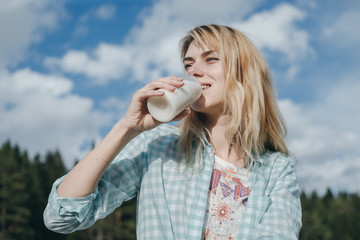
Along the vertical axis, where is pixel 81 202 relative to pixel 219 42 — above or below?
below

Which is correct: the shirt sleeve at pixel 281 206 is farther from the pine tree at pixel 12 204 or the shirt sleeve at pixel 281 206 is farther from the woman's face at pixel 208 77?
the pine tree at pixel 12 204

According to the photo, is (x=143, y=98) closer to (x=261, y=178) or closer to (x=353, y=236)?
(x=261, y=178)

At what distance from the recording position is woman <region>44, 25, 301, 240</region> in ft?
9.23

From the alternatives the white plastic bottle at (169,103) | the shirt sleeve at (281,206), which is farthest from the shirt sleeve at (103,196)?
the shirt sleeve at (281,206)

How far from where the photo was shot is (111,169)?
118 inches

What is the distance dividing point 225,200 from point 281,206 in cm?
42

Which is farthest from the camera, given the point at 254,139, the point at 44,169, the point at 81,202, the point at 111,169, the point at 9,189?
the point at 44,169

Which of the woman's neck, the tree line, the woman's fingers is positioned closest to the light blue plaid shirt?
the woman's neck

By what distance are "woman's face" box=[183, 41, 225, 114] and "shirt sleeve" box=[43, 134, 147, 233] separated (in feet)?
1.89

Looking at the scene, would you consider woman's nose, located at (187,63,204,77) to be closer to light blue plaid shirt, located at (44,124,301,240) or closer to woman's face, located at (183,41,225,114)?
woman's face, located at (183,41,225,114)

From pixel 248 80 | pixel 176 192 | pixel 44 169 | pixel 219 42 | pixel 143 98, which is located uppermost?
pixel 44 169

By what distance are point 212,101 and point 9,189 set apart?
42.5m

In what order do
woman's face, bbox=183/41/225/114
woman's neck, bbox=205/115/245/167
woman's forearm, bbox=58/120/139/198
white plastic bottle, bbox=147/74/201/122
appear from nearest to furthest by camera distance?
woman's forearm, bbox=58/120/139/198, white plastic bottle, bbox=147/74/201/122, woman's face, bbox=183/41/225/114, woman's neck, bbox=205/115/245/167

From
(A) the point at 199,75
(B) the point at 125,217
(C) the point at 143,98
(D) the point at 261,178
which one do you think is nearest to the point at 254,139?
(D) the point at 261,178
